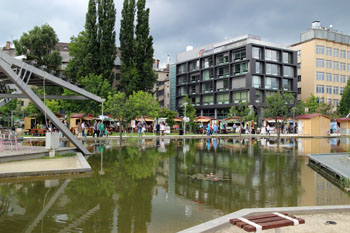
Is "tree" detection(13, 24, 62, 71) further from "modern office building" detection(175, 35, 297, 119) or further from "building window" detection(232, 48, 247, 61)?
"building window" detection(232, 48, 247, 61)

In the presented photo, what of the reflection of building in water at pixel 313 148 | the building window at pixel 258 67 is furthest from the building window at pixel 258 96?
the reflection of building in water at pixel 313 148

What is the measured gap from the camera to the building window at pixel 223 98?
220ft

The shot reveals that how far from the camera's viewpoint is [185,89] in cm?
7944

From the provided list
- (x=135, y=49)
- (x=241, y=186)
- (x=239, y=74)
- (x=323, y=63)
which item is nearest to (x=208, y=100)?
(x=239, y=74)

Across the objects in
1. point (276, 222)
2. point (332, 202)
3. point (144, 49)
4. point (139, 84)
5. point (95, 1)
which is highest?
point (95, 1)

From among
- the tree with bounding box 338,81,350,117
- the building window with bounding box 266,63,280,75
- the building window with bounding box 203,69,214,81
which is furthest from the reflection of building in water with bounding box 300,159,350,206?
the tree with bounding box 338,81,350,117

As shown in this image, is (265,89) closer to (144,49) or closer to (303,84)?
(303,84)

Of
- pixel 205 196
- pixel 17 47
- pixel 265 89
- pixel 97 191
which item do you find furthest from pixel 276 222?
pixel 265 89

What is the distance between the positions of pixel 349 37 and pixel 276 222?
Answer: 294 feet

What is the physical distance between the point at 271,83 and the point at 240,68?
7150 millimetres

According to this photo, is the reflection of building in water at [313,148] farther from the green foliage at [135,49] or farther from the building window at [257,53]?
the building window at [257,53]

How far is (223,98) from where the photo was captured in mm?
68375

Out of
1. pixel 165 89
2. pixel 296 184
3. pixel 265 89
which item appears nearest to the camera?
pixel 296 184

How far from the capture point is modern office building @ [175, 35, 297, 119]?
206ft
